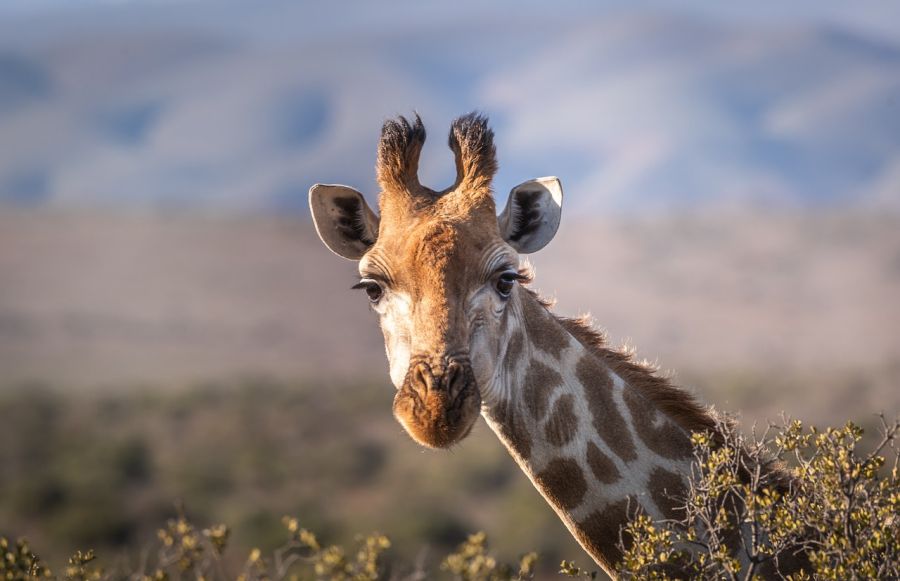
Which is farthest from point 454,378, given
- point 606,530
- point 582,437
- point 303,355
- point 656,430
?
point 303,355

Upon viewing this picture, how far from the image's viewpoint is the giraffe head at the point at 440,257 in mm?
5605

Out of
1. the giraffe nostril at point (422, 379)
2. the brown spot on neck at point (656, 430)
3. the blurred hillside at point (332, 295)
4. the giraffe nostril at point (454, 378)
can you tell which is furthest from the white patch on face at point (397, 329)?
the blurred hillside at point (332, 295)

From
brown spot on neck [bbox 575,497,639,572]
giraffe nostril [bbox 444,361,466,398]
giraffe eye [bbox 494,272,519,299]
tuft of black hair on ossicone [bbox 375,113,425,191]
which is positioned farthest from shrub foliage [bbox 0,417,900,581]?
tuft of black hair on ossicone [bbox 375,113,425,191]

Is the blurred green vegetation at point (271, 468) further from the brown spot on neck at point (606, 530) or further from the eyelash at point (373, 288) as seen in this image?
the eyelash at point (373, 288)

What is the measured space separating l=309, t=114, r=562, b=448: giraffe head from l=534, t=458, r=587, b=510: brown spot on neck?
708 mm

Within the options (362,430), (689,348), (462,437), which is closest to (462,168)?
(462,437)

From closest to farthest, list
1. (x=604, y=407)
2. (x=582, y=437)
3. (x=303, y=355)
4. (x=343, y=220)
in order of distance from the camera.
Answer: (x=582, y=437) → (x=604, y=407) → (x=343, y=220) → (x=303, y=355)

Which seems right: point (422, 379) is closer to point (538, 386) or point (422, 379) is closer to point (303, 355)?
point (538, 386)

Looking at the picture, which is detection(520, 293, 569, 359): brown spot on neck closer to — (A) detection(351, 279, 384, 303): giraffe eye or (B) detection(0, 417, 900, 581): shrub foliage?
(A) detection(351, 279, 384, 303): giraffe eye

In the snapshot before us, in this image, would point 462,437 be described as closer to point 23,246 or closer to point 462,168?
point 462,168

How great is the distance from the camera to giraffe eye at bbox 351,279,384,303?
6.41m

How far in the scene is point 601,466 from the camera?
20.9 feet

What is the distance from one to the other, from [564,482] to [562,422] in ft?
1.21

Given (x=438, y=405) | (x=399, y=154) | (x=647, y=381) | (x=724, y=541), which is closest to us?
(x=438, y=405)
